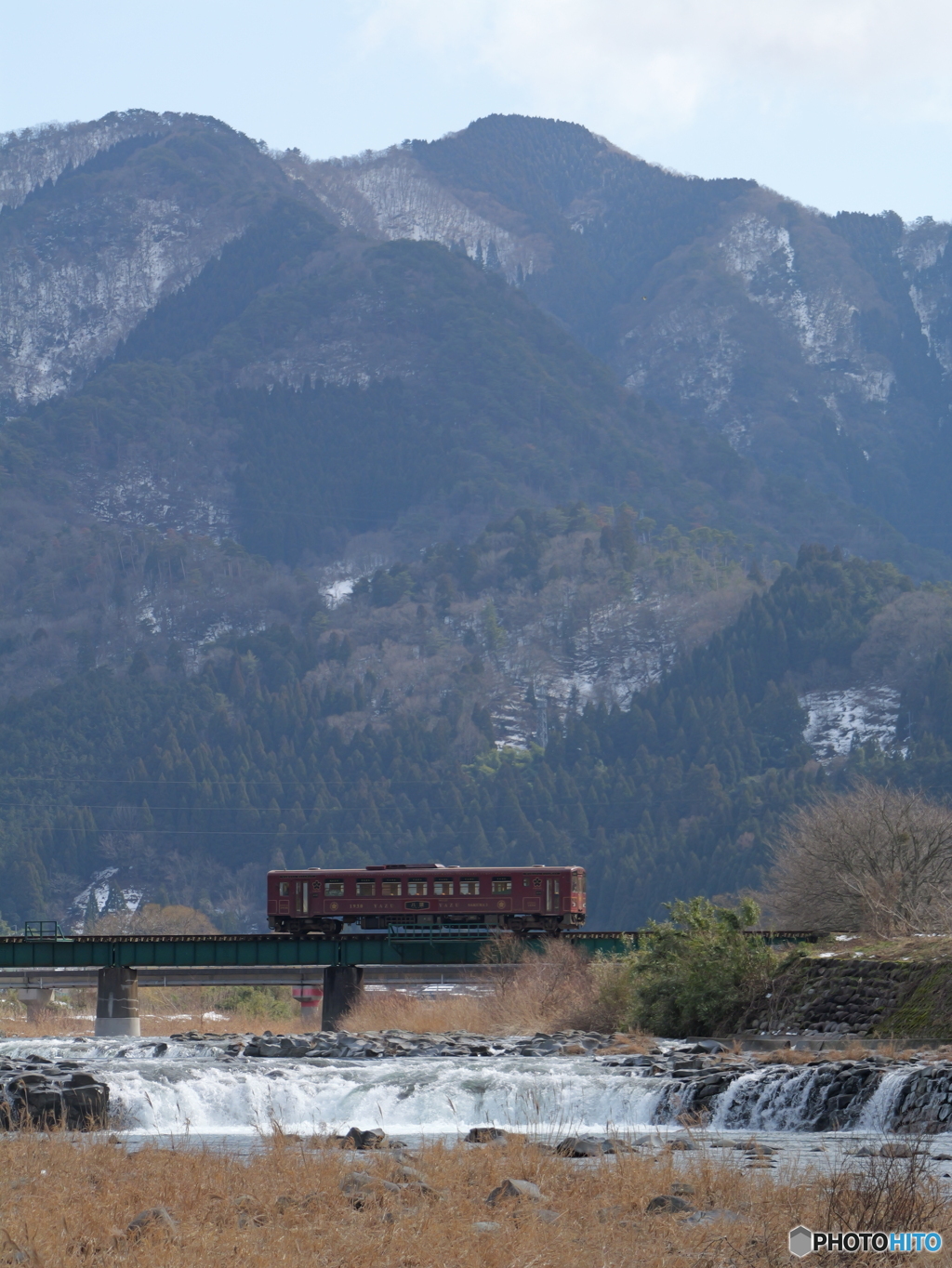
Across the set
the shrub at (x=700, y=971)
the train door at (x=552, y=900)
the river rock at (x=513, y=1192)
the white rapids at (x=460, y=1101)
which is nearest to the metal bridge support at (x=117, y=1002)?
the train door at (x=552, y=900)

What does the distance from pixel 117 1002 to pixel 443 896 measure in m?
19.7

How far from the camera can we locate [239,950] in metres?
87.9

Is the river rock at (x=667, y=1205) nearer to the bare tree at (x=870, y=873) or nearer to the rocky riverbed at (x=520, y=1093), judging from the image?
the rocky riverbed at (x=520, y=1093)

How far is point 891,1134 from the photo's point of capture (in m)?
32.0

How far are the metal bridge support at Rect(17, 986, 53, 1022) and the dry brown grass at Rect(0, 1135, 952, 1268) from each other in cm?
9727

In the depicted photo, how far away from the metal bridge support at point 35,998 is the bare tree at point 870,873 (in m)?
55.9

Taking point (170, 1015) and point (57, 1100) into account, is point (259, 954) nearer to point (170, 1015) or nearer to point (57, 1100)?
point (57, 1100)

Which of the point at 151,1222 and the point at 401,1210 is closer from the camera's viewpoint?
the point at 151,1222

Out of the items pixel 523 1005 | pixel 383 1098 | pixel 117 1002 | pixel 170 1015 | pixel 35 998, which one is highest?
pixel 383 1098

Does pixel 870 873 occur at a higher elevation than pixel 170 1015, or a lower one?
higher

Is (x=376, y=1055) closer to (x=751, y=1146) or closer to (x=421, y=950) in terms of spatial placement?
(x=751, y=1146)

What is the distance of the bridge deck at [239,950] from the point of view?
85250 mm

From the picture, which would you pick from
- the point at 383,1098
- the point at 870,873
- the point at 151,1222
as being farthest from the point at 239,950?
the point at 151,1222

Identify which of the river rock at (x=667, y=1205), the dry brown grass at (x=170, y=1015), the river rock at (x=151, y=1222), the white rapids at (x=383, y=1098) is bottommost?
the dry brown grass at (x=170, y=1015)
